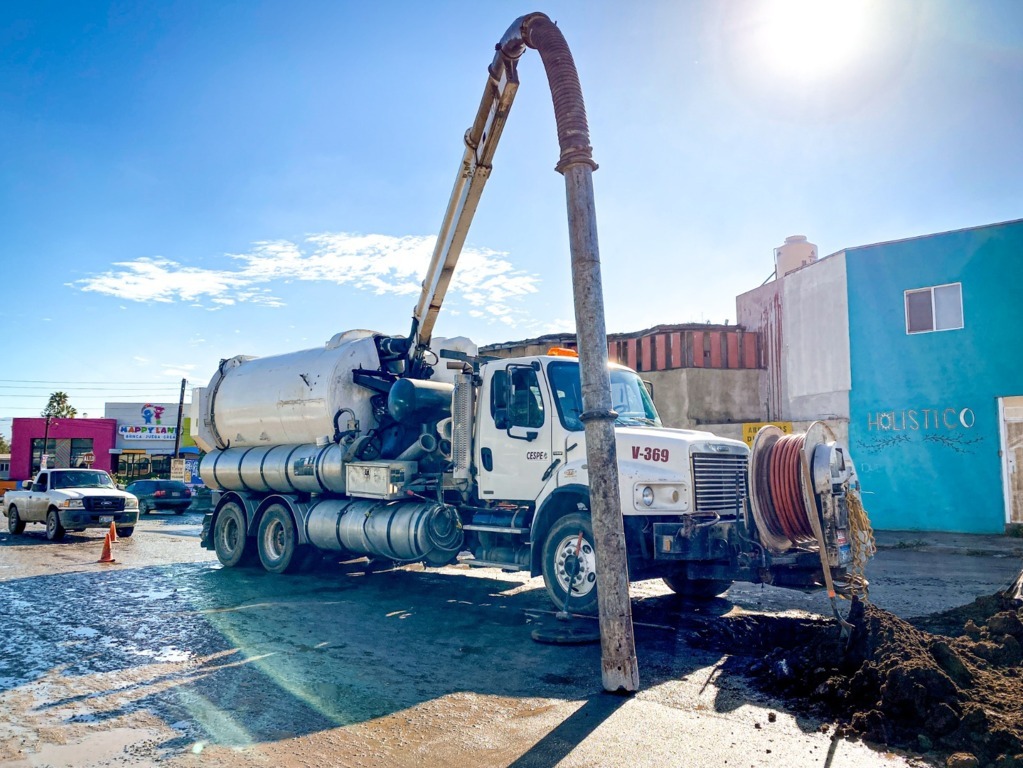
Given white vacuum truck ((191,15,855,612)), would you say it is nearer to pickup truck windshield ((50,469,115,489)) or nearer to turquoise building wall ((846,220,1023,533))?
pickup truck windshield ((50,469,115,489))

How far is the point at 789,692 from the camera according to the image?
17.7 feet

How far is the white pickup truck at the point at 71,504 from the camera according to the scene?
58.6ft

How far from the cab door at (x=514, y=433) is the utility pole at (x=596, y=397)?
2.87 meters

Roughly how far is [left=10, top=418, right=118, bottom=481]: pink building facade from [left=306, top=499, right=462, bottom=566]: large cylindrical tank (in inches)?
1951

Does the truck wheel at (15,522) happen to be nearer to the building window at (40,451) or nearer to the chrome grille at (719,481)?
the chrome grille at (719,481)

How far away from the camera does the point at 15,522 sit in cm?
1950

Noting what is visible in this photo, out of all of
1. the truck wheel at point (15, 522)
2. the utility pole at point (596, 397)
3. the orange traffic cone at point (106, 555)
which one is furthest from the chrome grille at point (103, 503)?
the utility pole at point (596, 397)

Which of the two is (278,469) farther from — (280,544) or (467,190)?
(467,190)

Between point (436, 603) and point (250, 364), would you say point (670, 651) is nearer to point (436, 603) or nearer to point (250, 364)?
point (436, 603)

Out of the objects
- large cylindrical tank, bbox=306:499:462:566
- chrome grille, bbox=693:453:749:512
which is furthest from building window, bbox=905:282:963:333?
large cylindrical tank, bbox=306:499:462:566

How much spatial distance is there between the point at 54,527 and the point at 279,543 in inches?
358

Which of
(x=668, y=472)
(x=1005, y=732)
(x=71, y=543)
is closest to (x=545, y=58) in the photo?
(x=668, y=472)

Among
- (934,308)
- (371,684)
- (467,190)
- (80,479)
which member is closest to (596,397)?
(371,684)

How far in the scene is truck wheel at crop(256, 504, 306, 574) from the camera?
472 inches
